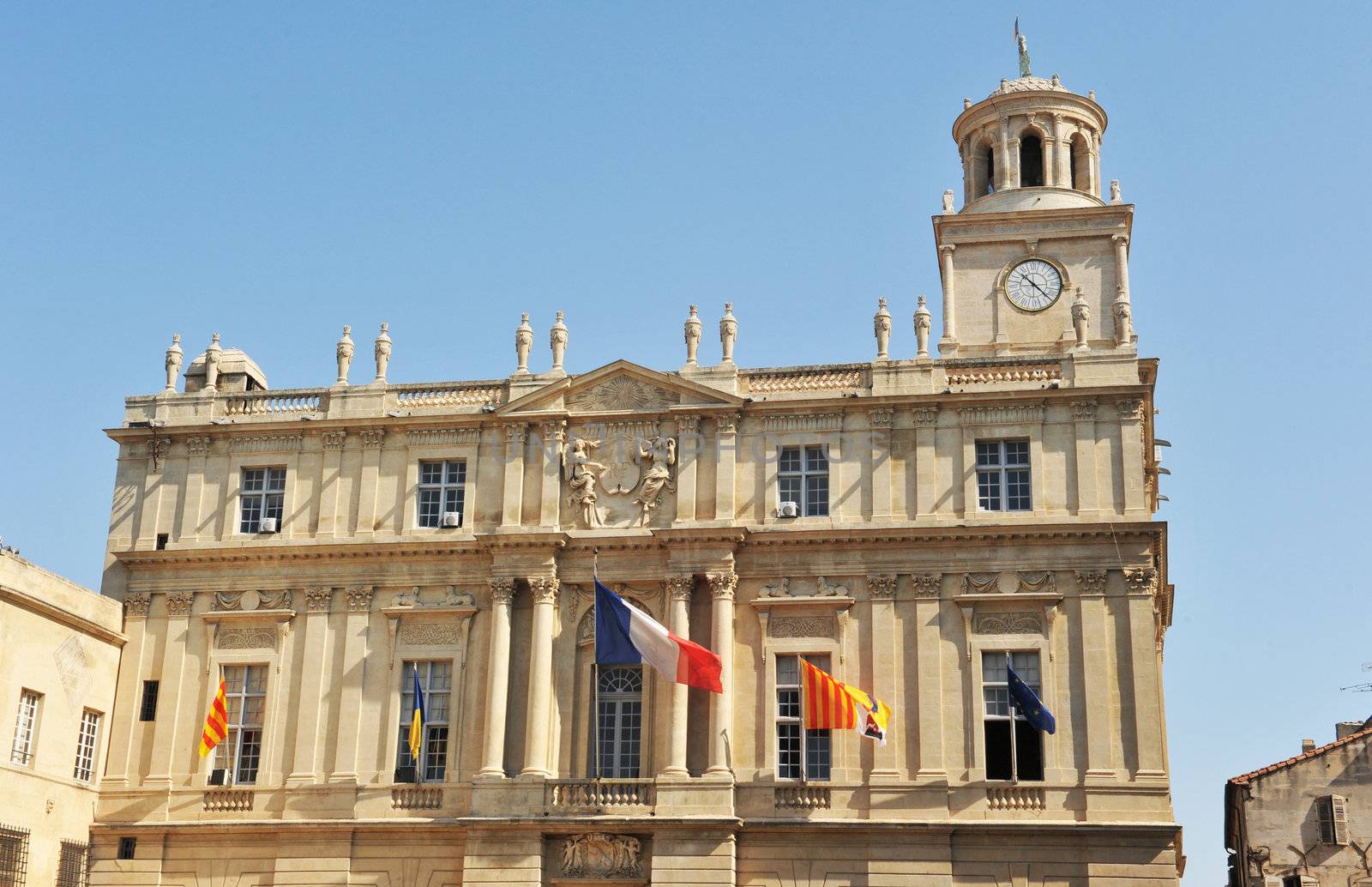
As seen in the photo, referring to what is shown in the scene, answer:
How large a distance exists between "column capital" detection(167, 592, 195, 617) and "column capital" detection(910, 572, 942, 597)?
17504mm

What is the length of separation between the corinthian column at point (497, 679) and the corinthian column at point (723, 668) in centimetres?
470

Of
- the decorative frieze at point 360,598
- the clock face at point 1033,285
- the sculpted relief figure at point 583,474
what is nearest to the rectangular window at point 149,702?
the decorative frieze at point 360,598

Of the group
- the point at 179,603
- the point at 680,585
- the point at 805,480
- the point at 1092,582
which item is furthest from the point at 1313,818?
the point at 179,603

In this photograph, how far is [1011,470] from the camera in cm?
3672

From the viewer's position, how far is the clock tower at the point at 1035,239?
144 ft

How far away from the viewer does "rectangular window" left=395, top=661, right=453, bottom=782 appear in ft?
122

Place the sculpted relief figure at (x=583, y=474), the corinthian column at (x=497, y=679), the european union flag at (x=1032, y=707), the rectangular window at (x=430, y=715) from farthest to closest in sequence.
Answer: the sculpted relief figure at (x=583, y=474) < the rectangular window at (x=430, y=715) < the corinthian column at (x=497, y=679) < the european union flag at (x=1032, y=707)

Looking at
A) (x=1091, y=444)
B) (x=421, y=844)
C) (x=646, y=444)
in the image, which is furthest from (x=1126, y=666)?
(x=421, y=844)

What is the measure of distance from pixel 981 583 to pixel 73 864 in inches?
848

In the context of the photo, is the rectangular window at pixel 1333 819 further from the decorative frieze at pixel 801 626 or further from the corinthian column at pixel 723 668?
the corinthian column at pixel 723 668

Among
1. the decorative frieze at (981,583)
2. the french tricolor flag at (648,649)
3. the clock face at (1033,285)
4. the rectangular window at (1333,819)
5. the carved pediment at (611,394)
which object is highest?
the clock face at (1033,285)

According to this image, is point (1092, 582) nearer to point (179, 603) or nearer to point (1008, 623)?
point (1008, 623)

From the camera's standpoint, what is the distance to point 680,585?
3672cm

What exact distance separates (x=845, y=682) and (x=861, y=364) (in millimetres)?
7527
